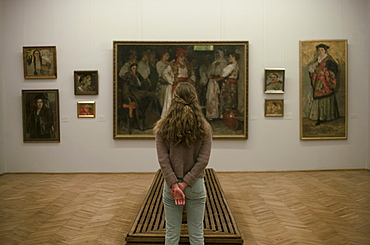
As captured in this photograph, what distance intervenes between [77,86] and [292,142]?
7.15 m

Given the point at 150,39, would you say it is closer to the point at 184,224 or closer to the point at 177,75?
the point at 177,75

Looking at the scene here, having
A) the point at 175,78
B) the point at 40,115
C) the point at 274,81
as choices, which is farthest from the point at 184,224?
the point at 40,115

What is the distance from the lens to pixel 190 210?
4.34 meters

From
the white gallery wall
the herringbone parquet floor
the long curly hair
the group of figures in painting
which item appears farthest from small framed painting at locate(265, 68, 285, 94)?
the long curly hair

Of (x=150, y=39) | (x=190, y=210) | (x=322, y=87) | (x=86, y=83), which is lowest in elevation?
(x=190, y=210)

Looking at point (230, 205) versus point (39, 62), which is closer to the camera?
point (230, 205)

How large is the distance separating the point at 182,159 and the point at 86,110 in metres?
8.54

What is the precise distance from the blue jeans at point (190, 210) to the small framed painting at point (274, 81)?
8.28 metres

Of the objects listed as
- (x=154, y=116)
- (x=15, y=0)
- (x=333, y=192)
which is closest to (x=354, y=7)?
(x=333, y=192)

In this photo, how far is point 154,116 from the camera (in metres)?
12.1

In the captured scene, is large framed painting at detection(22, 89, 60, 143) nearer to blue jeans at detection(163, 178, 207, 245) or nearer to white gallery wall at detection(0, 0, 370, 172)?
white gallery wall at detection(0, 0, 370, 172)

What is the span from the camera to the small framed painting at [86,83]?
12031mm

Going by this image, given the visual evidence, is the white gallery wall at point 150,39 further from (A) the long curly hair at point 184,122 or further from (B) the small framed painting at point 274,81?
(A) the long curly hair at point 184,122

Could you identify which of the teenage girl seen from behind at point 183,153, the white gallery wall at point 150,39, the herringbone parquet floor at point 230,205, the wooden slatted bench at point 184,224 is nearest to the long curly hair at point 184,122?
the teenage girl seen from behind at point 183,153
